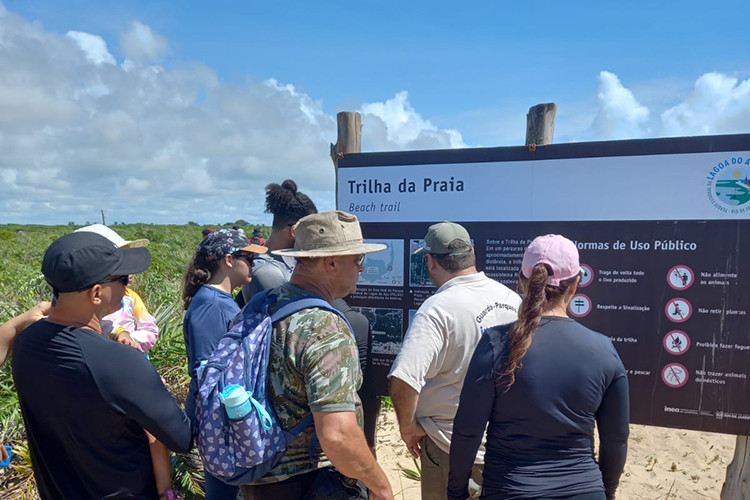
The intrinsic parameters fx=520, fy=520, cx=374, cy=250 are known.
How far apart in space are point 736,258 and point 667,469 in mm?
2599

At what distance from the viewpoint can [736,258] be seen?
120 inches

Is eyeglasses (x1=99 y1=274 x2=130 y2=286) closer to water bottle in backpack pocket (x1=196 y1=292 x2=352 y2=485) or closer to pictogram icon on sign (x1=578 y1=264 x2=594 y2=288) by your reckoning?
water bottle in backpack pocket (x1=196 y1=292 x2=352 y2=485)

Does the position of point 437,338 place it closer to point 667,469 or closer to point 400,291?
point 400,291

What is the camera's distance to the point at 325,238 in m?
2.07

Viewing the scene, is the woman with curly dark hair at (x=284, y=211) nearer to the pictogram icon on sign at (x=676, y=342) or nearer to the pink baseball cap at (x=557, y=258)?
the pink baseball cap at (x=557, y=258)

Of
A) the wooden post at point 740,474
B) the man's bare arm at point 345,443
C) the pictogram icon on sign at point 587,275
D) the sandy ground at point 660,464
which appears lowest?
the sandy ground at point 660,464

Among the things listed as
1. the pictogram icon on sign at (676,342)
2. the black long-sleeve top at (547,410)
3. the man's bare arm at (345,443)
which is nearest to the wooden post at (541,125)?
the pictogram icon on sign at (676,342)

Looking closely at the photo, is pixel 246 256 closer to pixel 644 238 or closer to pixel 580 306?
pixel 580 306

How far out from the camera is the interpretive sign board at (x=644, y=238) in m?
3.06

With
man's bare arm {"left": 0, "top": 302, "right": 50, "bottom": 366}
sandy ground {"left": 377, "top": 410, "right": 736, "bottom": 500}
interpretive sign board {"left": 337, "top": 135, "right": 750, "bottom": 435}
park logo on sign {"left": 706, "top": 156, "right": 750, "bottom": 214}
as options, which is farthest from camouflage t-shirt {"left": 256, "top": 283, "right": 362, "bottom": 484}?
sandy ground {"left": 377, "top": 410, "right": 736, "bottom": 500}

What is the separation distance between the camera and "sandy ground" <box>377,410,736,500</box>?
4332 millimetres

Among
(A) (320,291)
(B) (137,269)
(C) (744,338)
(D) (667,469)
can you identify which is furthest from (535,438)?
(D) (667,469)

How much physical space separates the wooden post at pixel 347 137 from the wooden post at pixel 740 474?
3.10 meters

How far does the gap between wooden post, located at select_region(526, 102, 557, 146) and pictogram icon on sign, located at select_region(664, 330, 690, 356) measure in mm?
1440
